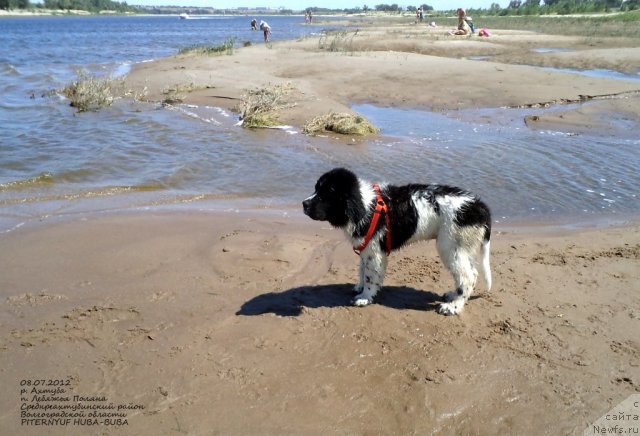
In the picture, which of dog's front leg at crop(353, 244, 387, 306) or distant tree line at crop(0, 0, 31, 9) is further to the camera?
distant tree line at crop(0, 0, 31, 9)

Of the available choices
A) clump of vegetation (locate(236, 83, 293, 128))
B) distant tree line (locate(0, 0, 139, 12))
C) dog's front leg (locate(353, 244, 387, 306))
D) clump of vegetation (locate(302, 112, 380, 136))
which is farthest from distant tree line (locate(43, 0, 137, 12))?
dog's front leg (locate(353, 244, 387, 306))

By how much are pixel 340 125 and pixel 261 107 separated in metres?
2.64

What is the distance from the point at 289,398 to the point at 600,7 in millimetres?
86112

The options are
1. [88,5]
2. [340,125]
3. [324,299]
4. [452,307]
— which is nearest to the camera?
[452,307]

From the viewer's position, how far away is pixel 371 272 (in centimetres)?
482

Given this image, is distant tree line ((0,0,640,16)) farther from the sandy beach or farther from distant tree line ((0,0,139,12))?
the sandy beach

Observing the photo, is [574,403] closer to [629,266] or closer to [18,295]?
[629,266]

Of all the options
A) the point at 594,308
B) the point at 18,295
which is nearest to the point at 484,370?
the point at 594,308

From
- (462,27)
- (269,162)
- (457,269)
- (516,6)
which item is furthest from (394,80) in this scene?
(516,6)

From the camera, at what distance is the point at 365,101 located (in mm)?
16547

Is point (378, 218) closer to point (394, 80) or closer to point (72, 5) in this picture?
point (394, 80)

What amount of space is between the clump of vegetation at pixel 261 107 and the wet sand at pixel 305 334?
6956 millimetres

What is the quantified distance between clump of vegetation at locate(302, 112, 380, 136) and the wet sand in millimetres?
6075

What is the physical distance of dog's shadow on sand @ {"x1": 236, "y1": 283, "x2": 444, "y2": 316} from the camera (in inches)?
189
